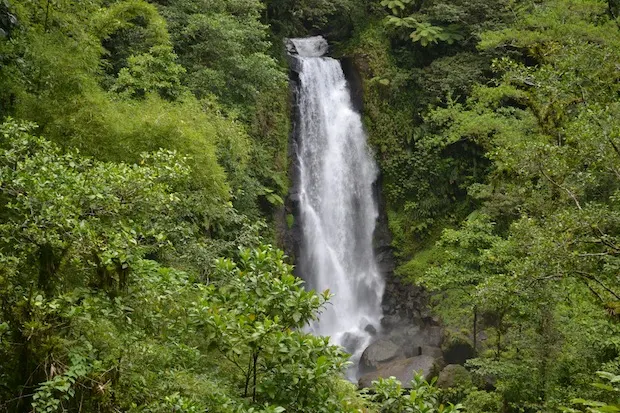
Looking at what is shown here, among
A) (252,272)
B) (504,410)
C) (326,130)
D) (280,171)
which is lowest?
(504,410)

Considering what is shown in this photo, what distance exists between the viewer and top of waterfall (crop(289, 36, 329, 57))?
22.4 m

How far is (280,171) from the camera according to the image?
1845 cm

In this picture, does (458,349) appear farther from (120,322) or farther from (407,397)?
(120,322)

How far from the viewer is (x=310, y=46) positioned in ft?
74.9

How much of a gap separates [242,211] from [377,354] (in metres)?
5.87

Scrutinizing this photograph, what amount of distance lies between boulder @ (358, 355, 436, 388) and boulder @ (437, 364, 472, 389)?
433 mm

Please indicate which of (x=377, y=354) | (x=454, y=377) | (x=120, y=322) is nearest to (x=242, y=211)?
(x=377, y=354)

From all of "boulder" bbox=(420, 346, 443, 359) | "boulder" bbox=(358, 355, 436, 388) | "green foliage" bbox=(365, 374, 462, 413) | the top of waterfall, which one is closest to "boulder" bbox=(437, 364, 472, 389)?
"boulder" bbox=(358, 355, 436, 388)

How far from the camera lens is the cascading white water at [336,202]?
18484 mm

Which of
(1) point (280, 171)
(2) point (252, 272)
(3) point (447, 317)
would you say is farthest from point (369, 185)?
(2) point (252, 272)

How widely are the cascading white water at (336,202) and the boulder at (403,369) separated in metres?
2.85

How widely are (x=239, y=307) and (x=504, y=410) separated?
8118 mm

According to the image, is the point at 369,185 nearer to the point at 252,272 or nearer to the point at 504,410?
the point at 504,410

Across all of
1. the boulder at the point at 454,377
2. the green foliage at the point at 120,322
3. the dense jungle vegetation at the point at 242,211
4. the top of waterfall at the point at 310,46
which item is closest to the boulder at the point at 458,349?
the dense jungle vegetation at the point at 242,211
